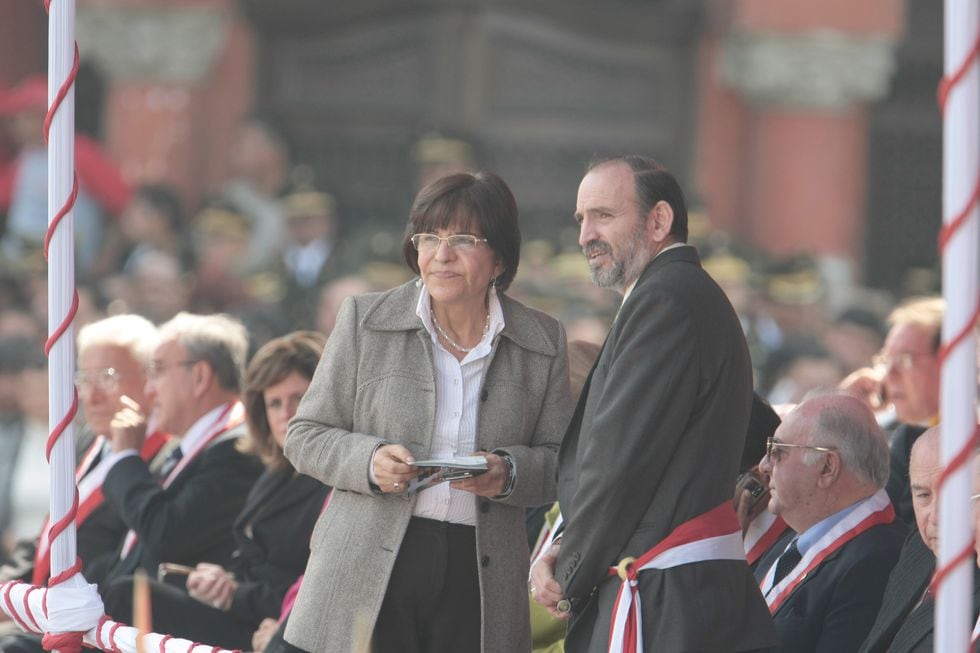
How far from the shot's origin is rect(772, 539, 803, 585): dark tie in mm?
5059

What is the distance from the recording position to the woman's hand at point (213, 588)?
5934 millimetres

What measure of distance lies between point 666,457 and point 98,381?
2.83 metres

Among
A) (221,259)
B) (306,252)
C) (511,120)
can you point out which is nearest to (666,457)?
(221,259)

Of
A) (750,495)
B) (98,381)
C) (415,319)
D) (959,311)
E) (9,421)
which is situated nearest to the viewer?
(959,311)

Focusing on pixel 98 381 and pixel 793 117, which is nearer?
pixel 98 381

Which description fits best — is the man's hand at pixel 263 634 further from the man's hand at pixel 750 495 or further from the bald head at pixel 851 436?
the bald head at pixel 851 436

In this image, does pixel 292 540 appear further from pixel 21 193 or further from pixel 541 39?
pixel 541 39

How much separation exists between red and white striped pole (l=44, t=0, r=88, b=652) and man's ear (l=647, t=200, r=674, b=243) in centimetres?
147

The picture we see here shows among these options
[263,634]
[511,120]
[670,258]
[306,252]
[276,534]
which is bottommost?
[263,634]

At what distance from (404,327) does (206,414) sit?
1909 millimetres

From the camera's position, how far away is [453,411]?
4.69 metres

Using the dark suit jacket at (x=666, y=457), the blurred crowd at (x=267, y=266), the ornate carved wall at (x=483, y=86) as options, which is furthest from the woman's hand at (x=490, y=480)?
the ornate carved wall at (x=483, y=86)

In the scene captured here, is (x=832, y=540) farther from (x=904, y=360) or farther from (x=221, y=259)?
(x=221, y=259)

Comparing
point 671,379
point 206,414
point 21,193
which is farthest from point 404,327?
point 21,193
